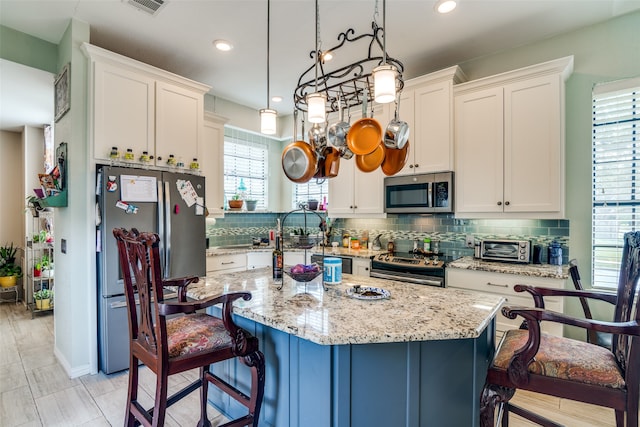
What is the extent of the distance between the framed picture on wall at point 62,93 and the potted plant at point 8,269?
10.4ft

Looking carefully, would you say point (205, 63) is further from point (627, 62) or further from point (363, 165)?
point (627, 62)

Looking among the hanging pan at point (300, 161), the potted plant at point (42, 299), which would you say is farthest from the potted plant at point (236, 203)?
the hanging pan at point (300, 161)

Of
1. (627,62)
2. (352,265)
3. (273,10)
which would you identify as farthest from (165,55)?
(627,62)

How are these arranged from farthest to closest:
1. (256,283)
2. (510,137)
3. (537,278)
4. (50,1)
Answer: (510,137), (537,278), (50,1), (256,283)

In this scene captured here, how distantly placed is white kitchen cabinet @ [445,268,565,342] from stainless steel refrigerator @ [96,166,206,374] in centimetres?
248

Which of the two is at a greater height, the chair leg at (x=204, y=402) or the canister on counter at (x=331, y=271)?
the canister on counter at (x=331, y=271)

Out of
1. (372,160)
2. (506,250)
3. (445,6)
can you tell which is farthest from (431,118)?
(372,160)

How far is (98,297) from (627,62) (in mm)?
4798

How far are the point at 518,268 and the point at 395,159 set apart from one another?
1620mm

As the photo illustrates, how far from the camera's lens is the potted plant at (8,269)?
15.3 feet

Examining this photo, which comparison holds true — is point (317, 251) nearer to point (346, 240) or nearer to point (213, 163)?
point (346, 240)

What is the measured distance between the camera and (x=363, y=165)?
82.2 inches

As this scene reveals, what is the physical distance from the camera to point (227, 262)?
3857mm

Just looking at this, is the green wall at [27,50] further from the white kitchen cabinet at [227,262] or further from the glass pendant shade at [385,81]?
the glass pendant shade at [385,81]
